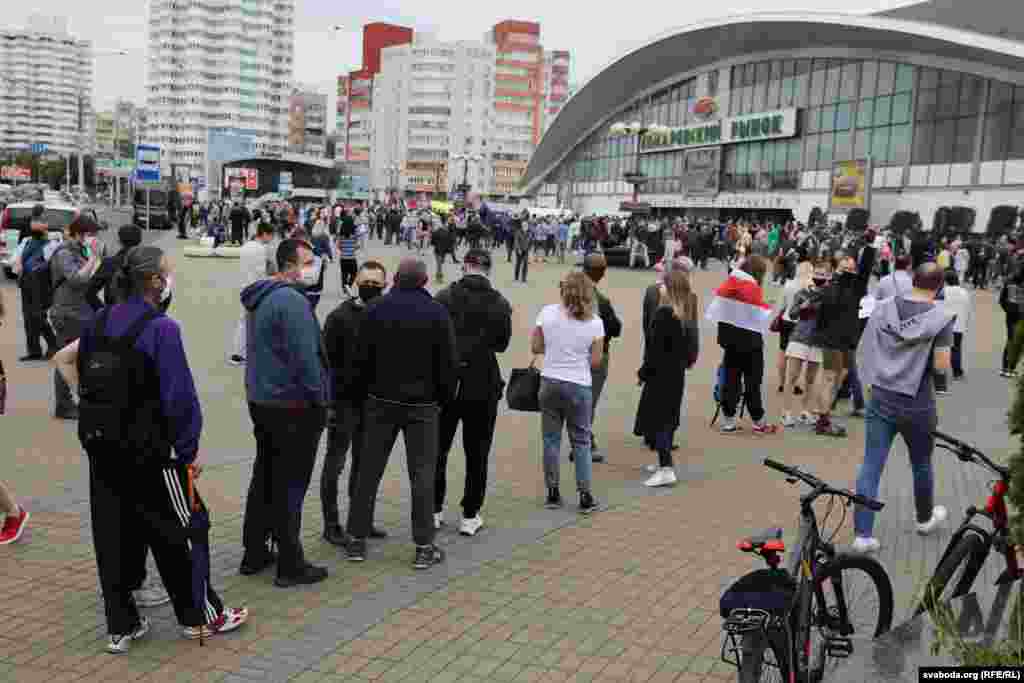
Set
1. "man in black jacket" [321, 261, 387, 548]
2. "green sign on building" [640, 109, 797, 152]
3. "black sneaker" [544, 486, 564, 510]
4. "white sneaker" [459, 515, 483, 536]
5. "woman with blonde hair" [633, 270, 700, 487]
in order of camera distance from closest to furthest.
Result: "man in black jacket" [321, 261, 387, 548]
"white sneaker" [459, 515, 483, 536]
"black sneaker" [544, 486, 564, 510]
"woman with blonde hair" [633, 270, 700, 487]
"green sign on building" [640, 109, 797, 152]

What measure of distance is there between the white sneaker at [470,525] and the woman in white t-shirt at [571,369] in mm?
773

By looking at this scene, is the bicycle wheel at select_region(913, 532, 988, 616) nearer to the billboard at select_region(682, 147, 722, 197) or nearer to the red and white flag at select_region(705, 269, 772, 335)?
the red and white flag at select_region(705, 269, 772, 335)

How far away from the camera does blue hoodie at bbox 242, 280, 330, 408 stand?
4887mm

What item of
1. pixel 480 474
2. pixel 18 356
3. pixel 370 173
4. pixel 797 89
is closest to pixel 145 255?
pixel 480 474

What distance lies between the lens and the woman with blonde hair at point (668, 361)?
7453 millimetres

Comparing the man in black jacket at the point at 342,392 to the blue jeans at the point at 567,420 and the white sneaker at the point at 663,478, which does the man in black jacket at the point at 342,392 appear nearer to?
the blue jeans at the point at 567,420

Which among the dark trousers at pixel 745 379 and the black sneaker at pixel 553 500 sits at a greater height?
the dark trousers at pixel 745 379

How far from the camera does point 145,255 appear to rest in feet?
14.3

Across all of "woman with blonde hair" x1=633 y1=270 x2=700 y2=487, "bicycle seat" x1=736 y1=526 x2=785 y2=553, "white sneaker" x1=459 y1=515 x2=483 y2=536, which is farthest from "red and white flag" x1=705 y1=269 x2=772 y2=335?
"bicycle seat" x1=736 y1=526 x2=785 y2=553

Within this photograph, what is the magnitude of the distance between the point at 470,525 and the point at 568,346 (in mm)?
1365

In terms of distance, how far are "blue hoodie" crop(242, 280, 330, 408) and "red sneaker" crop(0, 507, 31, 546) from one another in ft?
6.09

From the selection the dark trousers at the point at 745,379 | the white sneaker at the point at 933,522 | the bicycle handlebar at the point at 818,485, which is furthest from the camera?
the dark trousers at the point at 745,379

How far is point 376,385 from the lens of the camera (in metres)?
5.41

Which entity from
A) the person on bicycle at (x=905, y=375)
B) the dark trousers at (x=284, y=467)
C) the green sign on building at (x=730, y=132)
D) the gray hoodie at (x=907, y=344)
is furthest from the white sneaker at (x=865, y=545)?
the green sign on building at (x=730, y=132)
